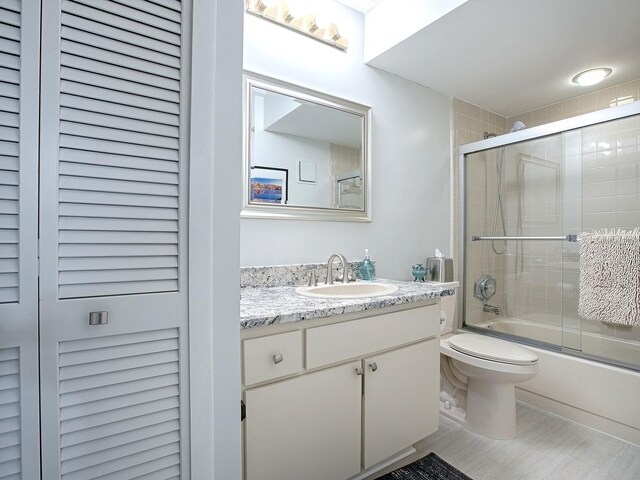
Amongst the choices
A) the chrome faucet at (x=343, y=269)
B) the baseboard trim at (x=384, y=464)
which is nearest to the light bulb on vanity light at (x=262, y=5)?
the chrome faucet at (x=343, y=269)

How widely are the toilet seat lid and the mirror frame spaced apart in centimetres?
89

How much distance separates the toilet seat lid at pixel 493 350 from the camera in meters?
1.65

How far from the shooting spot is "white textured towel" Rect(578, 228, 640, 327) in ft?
5.65

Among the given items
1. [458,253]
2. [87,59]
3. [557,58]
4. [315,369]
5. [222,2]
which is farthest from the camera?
[458,253]

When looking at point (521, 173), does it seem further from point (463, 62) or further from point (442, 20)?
point (442, 20)

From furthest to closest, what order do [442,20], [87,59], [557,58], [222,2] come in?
[557,58], [442,20], [222,2], [87,59]

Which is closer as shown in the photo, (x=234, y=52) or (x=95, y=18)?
(x=95, y=18)

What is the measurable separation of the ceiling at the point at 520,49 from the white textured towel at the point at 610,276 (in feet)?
3.47

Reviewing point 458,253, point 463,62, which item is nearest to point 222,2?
point 463,62

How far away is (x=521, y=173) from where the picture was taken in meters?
2.39

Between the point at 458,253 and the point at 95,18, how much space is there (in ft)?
8.32

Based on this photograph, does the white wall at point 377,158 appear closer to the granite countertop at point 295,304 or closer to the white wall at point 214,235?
the granite countertop at point 295,304

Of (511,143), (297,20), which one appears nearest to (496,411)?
(511,143)

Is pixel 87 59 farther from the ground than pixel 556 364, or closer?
farther from the ground
